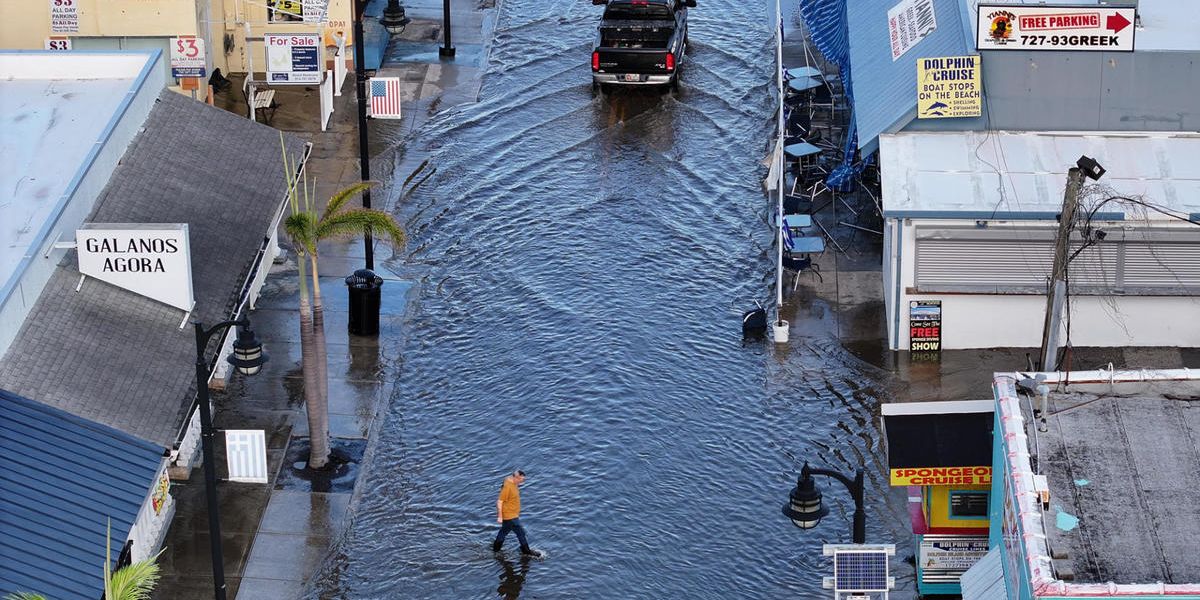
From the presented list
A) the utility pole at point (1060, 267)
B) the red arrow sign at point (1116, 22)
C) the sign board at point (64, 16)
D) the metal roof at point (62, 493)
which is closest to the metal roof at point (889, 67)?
the red arrow sign at point (1116, 22)

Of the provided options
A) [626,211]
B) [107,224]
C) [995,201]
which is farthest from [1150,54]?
[107,224]

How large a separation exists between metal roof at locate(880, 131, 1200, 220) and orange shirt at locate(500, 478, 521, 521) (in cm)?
996

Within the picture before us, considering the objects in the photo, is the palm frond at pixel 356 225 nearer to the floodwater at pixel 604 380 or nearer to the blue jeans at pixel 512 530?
the floodwater at pixel 604 380

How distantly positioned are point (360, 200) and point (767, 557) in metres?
16.6

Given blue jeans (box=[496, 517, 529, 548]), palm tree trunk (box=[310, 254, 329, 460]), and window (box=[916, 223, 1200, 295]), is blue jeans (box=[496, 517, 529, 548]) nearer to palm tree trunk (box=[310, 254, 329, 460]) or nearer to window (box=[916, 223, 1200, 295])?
palm tree trunk (box=[310, 254, 329, 460])

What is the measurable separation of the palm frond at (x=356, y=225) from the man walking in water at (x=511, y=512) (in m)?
5.14

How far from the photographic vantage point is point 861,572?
78.7 feet

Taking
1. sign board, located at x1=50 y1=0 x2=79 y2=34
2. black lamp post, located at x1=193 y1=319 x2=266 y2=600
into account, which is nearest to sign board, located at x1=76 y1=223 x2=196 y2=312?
black lamp post, located at x1=193 y1=319 x2=266 y2=600

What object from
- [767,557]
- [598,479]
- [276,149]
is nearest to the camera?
[767,557]

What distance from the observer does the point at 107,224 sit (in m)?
29.0

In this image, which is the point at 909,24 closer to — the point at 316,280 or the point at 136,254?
the point at 316,280

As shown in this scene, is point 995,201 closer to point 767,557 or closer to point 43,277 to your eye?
point 767,557

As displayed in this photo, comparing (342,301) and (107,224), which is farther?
(342,301)

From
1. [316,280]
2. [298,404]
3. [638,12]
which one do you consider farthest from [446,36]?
[316,280]
